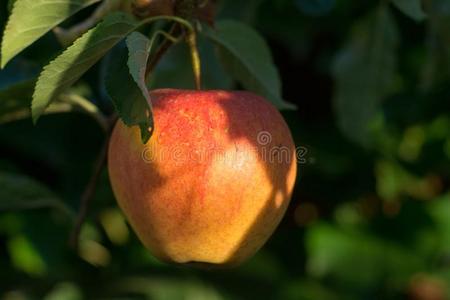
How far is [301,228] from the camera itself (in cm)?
192

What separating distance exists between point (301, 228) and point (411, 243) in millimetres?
232

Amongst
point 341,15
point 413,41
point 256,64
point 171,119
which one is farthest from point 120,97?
point 413,41

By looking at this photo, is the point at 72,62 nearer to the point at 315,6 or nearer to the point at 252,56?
the point at 252,56

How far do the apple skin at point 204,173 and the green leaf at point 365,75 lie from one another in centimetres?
57

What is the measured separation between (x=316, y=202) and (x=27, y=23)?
40.5 inches

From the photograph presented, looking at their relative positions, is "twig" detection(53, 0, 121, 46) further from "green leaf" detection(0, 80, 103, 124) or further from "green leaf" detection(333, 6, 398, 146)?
"green leaf" detection(333, 6, 398, 146)

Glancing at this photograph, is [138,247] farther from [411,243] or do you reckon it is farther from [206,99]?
[206,99]

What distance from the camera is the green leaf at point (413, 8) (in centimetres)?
123

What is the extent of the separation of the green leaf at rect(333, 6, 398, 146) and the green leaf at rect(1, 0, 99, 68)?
2.15 ft

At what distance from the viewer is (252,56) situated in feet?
3.86

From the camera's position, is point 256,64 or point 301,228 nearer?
point 256,64

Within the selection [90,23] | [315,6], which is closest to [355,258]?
[315,6]

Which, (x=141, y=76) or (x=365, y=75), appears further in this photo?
(x=365, y=75)

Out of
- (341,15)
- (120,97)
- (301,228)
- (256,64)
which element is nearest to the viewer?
(120,97)
